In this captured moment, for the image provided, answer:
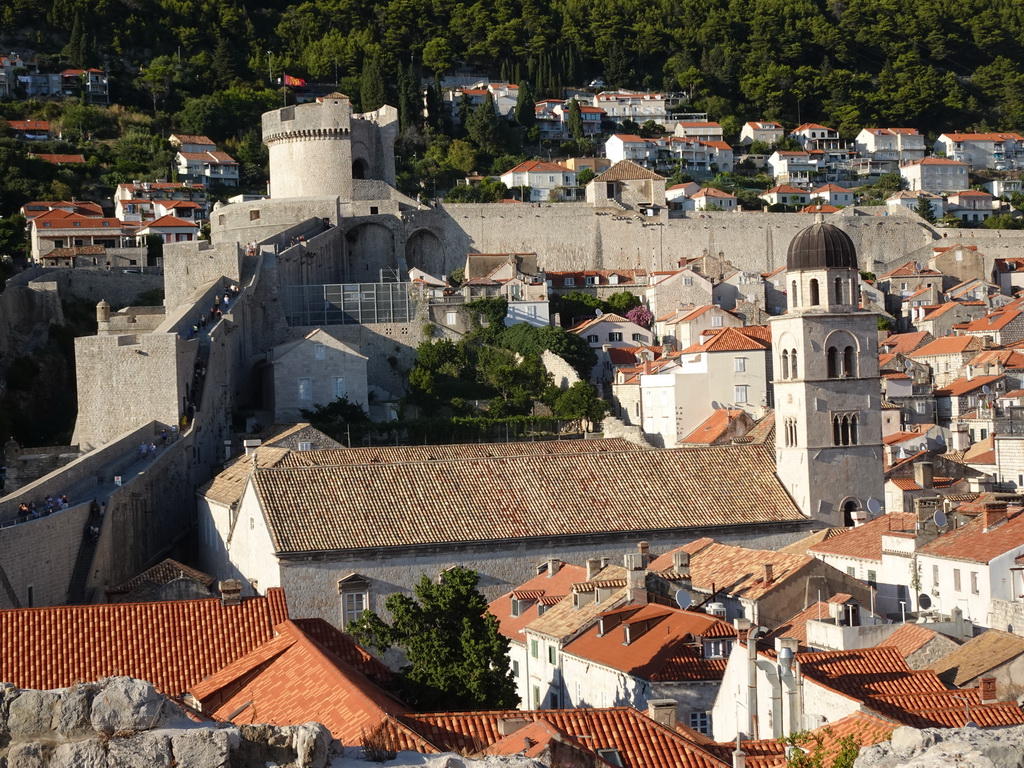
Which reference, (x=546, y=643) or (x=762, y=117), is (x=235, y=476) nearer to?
(x=546, y=643)

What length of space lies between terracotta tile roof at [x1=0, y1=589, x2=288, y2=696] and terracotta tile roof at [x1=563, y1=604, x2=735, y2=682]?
17.7ft

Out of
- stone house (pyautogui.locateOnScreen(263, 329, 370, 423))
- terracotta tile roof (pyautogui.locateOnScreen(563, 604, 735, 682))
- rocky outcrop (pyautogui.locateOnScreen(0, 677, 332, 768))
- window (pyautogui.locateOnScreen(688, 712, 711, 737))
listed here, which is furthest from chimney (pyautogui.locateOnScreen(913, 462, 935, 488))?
rocky outcrop (pyautogui.locateOnScreen(0, 677, 332, 768))

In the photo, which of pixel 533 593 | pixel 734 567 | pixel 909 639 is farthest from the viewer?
pixel 533 593

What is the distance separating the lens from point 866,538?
32.9 metres

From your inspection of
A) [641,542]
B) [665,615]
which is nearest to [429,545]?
[641,542]

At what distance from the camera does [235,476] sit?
41.6 metres

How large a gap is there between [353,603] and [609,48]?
10722cm

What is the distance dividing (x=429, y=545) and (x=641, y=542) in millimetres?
4481

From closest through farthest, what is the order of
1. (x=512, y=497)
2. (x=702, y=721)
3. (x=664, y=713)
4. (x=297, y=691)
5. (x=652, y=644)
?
1. (x=297, y=691)
2. (x=664, y=713)
3. (x=702, y=721)
4. (x=652, y=644)
5. (x=512, y=497)

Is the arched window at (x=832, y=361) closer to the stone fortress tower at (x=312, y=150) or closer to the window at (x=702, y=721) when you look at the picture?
the window at (x=702, y=721)

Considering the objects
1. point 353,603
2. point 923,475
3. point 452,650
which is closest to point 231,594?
point 452,650

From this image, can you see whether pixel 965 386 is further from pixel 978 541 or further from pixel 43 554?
pixel 43 554

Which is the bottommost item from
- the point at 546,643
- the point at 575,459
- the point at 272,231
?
the point at 546,643

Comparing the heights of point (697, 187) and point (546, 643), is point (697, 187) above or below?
above
